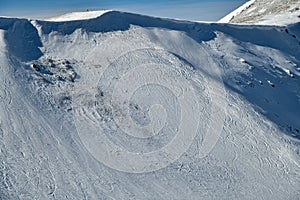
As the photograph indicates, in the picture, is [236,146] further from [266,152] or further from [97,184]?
[97,184]

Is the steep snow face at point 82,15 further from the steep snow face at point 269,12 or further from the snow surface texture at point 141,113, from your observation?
the steep snow face at point 269,12

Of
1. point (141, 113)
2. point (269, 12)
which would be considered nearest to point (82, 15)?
point (141, 113)

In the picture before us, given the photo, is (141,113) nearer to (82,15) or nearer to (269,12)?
(82,15)

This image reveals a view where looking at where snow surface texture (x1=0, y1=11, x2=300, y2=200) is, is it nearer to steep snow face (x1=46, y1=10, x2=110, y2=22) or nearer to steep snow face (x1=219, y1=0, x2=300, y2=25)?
steep snow face (x1=46, y1=10, x2=110, y2=22)

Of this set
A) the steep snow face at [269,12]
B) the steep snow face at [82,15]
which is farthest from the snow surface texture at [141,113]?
the steep snow face at [269,12]

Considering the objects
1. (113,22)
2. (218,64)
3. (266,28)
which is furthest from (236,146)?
(266,28)

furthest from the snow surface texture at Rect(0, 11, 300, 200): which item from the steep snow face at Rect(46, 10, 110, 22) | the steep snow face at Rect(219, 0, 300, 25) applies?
the steep snow face at Rect(219, 0, 300, 25)
